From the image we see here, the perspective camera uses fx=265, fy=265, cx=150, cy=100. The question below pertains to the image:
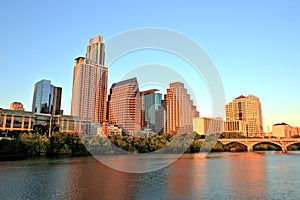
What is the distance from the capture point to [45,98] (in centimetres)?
7894

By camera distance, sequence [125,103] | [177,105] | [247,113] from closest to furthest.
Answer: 1. [125,103]
2. [177,105]
3. [247,113]

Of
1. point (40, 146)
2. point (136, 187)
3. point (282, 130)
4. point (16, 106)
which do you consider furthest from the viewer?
point (16, 106)

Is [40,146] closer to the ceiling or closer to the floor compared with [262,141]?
closer to the floor

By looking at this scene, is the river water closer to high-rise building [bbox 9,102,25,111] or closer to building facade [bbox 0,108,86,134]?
building facade [bbox 0,108,86,134]

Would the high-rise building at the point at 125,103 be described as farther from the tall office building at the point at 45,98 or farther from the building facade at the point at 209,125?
the tall office building at the point at 45,98

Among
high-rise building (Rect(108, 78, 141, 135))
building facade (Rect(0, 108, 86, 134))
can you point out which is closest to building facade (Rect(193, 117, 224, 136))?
building facade (Rect(0, 108, 86, 134))

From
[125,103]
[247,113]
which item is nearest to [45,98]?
[247,113]

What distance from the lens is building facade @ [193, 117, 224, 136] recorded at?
45.3 meters

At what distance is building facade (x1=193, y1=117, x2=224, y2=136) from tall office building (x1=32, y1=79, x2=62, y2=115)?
151ft

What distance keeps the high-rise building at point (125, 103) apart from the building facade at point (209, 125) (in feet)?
64.4

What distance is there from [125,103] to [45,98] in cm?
6610

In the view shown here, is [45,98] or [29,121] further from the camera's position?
[45,98]

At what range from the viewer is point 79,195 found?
8.48 meters

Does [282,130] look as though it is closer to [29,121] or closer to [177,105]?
[177,105]
